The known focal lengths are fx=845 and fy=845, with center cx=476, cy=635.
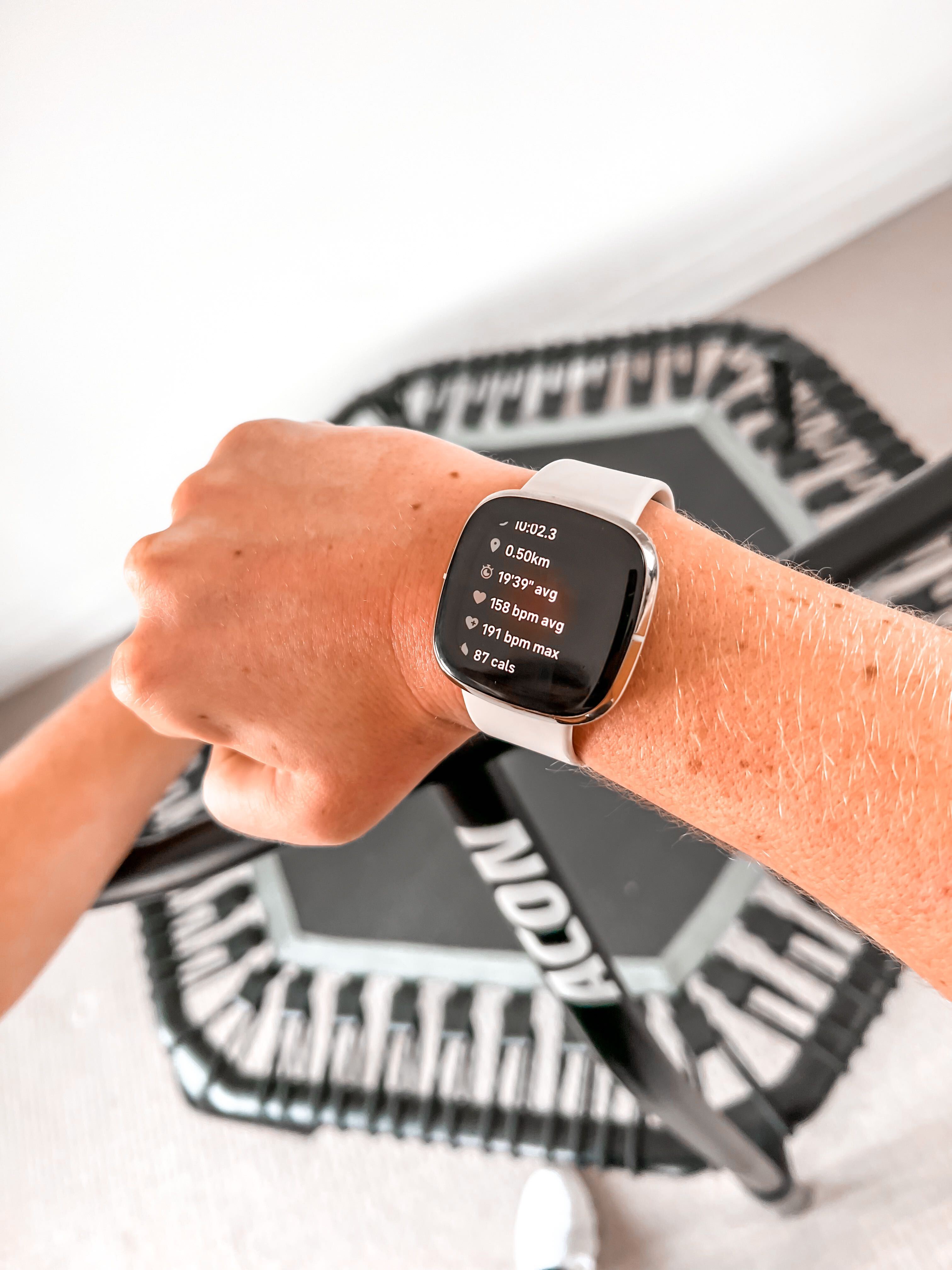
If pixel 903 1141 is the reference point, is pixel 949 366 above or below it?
above

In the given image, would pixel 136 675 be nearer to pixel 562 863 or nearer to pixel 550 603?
pixel 550 603

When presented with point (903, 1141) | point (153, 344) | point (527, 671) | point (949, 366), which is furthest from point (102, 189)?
point (903, 1141)

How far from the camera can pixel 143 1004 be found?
4.13 feet

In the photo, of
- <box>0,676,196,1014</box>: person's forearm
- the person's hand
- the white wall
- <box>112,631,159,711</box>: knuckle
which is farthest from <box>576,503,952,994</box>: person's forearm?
the white wall

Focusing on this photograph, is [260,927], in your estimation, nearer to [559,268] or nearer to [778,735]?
[778,735]

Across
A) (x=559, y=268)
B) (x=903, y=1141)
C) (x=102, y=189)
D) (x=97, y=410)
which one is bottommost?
(x=903, y=1141)

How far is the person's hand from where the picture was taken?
0.43 m

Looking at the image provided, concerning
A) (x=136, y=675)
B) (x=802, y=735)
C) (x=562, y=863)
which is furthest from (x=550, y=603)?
(x=562, y=863)

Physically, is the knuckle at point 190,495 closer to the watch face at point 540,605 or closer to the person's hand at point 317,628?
the person's hand at point 317,628

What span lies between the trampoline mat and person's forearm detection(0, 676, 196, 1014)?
384 millimetres

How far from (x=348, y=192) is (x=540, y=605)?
2.67ft

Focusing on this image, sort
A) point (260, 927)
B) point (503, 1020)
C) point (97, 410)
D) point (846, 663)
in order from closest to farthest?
1. point (846, 663)
2. point (503, 1020)
3. point (260, 927)
4. point (97, 410)

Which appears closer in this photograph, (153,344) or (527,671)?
(527,671)

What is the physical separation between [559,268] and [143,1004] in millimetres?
1265
